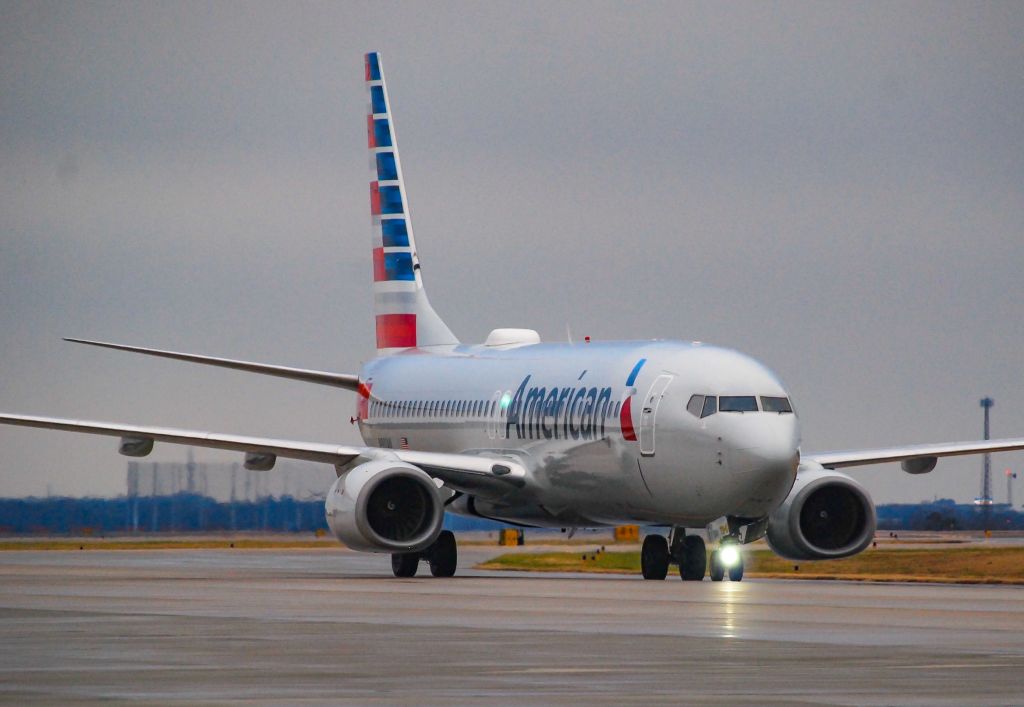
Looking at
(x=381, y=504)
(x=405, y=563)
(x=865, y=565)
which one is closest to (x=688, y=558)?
(x=405, y=563)

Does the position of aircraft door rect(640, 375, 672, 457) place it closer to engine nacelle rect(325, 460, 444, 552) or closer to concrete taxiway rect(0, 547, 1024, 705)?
concrete taxiway rect(0, 547, 1024, 705)

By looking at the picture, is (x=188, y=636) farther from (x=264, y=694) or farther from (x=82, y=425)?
(x=82, y=425)

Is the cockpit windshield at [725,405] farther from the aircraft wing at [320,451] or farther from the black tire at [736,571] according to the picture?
the aircraft wing at [320,451]

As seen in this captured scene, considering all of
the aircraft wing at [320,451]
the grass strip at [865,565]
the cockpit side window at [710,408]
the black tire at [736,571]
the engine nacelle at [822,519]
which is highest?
the cockpit side window at [710,408]

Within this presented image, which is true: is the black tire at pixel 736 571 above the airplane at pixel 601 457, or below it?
below

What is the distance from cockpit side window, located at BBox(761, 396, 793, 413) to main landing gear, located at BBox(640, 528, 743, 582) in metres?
2.80

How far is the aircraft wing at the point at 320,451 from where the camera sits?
41188 millimetres

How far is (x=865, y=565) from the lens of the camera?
47281 millimetres

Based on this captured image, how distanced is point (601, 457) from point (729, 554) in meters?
2.83

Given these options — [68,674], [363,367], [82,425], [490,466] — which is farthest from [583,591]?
[363,367]

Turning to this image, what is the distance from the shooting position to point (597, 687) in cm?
1631

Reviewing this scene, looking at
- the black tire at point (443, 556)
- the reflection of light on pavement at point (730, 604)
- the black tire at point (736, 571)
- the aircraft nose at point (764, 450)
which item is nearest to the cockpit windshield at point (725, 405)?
the aircraft nose at point (764, 450)

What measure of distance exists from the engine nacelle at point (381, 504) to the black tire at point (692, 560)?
14.7 ft

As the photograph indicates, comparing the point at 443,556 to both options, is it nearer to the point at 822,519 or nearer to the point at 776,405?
the point at 822,519
